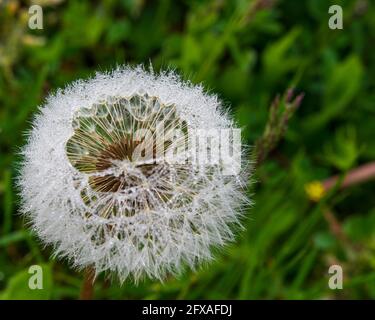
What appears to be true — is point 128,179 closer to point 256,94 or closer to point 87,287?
point 87,287

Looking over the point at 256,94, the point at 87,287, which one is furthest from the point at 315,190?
the point at 87,287

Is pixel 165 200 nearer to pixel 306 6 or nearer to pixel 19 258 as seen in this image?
pixel 19 258

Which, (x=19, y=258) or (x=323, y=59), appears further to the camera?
(x=323, y=59)

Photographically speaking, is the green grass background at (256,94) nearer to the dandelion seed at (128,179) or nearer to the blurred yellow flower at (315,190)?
the blurred yellow flower at (315,190)

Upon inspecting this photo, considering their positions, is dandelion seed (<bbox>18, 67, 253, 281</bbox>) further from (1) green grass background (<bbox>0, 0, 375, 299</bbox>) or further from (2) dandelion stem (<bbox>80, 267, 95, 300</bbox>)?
(1) green grass background (<bbox>0, 0, 375, 299</bbox>)

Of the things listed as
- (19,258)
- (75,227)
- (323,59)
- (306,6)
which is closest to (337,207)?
(323,59)

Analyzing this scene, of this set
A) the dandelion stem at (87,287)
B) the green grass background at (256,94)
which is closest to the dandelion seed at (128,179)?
the dandelion stem at (87,287)
